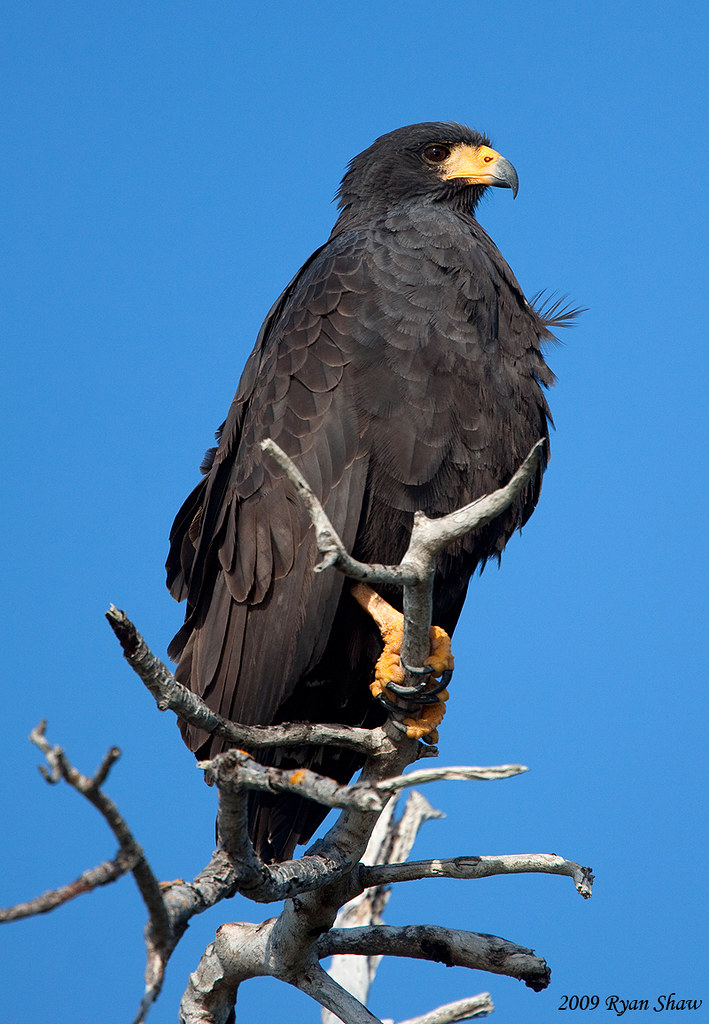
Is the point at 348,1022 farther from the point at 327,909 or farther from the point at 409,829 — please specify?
the point at 409,829

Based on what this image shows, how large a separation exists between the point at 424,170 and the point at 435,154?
0.16 meters

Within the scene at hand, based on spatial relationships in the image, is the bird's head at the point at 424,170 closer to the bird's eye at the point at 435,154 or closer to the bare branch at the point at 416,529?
the bird's eye at the point at 435,154

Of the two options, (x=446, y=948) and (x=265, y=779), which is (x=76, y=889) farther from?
(x=446, y=948)

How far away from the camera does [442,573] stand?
4.66m

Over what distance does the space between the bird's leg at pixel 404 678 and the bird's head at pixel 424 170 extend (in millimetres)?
2263

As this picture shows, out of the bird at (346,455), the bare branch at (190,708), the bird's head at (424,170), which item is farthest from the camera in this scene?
the bird's head at (424,170)

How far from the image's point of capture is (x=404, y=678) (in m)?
3.78

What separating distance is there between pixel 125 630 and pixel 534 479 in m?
3.03

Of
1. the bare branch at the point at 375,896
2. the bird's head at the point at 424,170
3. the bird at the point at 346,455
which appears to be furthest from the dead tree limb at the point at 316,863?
the bird's head at the point at 424,170

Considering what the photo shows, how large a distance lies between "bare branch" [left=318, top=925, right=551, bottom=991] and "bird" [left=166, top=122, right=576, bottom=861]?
69 centimetres

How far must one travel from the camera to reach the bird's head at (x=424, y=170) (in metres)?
5.13

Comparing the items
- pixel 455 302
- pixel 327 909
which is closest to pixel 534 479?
pixel 455 302

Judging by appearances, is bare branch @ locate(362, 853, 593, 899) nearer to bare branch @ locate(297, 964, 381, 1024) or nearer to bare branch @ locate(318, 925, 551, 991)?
bare branch @ locate(318, 925, 551, 991)

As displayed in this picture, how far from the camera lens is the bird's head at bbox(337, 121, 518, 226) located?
5133 millimetres
